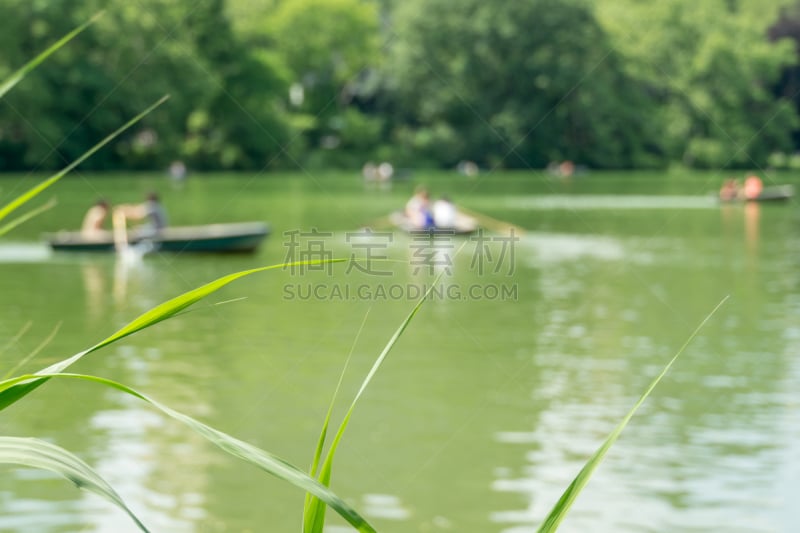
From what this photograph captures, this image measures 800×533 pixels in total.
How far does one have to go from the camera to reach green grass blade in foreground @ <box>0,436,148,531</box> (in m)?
1.56

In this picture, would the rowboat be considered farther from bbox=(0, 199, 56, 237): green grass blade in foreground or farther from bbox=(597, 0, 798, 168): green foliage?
bbox=(597, 0, 798, 168): green foliage

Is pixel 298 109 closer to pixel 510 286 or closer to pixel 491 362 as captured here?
pixel 510 286

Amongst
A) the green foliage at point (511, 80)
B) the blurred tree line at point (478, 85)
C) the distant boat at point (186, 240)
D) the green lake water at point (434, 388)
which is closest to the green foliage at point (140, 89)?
the blurred tree line at point (478, 85)

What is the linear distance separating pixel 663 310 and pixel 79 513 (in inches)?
355

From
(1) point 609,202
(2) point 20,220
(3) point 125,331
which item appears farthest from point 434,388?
(1) point 609,202

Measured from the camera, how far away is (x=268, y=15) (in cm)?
7531

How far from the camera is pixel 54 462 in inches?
62.9

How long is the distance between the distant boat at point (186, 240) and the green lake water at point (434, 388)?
251 mm

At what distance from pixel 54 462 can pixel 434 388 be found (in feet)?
25.4

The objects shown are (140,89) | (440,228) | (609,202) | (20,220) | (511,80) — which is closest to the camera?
(20,220)

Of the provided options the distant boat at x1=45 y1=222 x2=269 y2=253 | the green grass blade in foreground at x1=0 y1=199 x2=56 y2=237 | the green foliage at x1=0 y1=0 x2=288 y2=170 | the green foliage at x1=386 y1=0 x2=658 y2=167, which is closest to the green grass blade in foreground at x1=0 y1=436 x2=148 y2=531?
the green grass blade in foreground at x1=0 y1=199 x2=56 y2=237

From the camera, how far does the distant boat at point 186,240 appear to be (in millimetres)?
19328

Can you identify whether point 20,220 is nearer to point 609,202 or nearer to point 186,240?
point 186,240

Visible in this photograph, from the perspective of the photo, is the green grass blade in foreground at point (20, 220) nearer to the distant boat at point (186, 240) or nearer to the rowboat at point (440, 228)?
the distant boat at point (186, 240)
